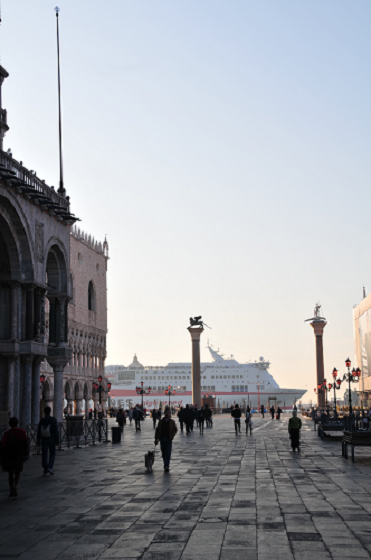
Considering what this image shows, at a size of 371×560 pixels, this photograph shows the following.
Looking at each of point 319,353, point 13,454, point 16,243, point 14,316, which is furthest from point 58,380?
point 319,353

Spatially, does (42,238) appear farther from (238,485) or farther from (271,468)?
(238,485)

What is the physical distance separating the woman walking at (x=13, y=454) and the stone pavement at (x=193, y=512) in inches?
12.4

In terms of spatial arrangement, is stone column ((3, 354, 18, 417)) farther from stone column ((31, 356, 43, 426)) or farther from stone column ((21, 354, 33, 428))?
stone column ((31, 356, 43, 426))

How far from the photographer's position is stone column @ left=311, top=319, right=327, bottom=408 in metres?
58.9

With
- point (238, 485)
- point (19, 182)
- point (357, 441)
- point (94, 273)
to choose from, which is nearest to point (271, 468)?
point (357, 441)

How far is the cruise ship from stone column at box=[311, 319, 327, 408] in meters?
51.7

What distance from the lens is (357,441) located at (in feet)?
47.6

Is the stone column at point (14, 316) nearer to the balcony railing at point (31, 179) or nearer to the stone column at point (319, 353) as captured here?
the balcony railing at point (31, 179)

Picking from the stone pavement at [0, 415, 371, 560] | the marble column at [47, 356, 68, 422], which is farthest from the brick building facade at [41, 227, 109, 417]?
the stone pavement at [0, 415, 371, 560]

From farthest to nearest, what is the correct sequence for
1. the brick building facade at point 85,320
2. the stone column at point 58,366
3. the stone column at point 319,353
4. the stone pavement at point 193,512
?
1. the stone column at point 319,353
2. the brick building facade at point 85,320
3. the stone column at point 58,366
4. the stone pavement at point 193,512

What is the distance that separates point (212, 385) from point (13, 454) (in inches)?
4119

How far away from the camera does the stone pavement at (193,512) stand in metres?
6.45

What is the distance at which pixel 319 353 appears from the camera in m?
60.1

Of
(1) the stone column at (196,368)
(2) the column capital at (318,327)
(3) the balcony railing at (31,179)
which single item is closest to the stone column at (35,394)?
(3) the balcony railing at (31,179)
